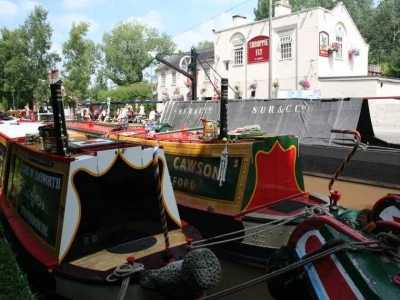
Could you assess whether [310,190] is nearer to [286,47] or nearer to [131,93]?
[286,47]

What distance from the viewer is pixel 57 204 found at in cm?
418

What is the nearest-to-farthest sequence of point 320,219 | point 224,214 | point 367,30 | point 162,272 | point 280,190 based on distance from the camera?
1. point 320,219
2. point 162,272
3. point 224,214
4. point 280,190
5. point 367,30

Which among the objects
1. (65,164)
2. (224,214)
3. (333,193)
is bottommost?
(224,214)

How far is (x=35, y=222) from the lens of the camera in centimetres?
478

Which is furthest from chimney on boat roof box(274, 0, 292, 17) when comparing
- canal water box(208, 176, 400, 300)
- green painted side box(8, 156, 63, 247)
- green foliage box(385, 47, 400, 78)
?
green painted side box(8, 156, 63, 247)

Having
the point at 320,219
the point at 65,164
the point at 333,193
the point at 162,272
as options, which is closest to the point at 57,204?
the point at 65,164

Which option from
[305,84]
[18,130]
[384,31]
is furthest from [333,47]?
[384,31]

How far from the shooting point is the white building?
2393 cm

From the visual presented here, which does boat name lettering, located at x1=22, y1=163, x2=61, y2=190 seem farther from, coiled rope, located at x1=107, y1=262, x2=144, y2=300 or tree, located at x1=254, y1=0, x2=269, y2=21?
tree, located at x1=254, y1=0, x2=269, y2=21

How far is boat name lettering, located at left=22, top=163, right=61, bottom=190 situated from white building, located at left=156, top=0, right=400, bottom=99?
20412 mm

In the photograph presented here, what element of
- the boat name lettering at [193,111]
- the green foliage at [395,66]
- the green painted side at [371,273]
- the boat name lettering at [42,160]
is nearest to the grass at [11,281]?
the boat name lettering at [42,160]

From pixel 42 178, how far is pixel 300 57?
23295 millimetres

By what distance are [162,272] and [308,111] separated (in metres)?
9.78

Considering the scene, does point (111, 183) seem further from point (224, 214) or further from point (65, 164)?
point (224, 214)
